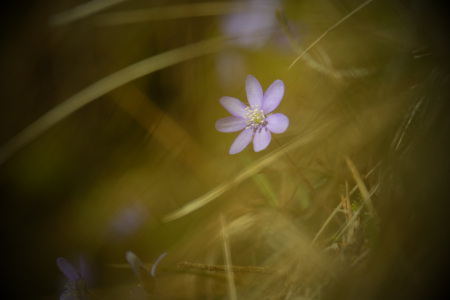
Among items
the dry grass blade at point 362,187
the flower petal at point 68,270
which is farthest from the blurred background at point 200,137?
the flower petal at point 68,270

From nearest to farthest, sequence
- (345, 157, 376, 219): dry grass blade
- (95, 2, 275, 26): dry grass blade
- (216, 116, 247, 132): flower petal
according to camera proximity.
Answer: (345, 157, 376, 219): dry grass blade, (216, 116, 247, 132): flower petal, (95, 2, 275, 26): dry grass blade

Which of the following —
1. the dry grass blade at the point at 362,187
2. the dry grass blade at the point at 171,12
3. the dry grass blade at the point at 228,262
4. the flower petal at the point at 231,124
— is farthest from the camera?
the dry grass blade at the point at 171,12

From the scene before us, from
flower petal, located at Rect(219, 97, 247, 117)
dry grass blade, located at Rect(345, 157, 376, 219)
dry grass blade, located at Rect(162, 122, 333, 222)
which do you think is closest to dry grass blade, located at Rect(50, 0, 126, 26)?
flower petal, located at Rect(219, 97, 247, 117)

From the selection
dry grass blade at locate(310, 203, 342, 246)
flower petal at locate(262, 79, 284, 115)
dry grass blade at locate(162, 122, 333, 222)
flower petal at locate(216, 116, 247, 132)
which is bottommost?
dry grass blade at locate(310, 203, 342, 246)

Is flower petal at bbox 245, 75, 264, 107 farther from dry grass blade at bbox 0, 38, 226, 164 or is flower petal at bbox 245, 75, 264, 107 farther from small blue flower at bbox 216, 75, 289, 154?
dry grass blade at bbox 0, 38, 226, 164

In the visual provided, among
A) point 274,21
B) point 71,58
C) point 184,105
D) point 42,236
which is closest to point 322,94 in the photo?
point 274,21

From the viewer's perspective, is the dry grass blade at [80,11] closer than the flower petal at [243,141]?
No

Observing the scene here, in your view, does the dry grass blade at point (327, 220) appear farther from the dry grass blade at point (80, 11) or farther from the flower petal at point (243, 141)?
the dry grass blade at point (80, 11)
